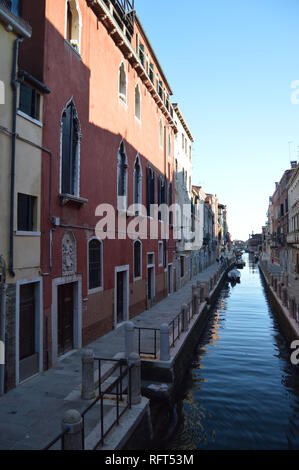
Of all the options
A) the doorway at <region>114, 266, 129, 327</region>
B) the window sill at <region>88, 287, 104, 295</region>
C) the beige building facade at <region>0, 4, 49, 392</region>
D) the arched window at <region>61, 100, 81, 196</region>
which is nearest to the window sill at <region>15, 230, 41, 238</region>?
the beige building facade at <region>0, 4, 49, 392</region>

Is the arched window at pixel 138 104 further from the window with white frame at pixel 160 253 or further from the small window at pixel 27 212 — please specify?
the small window at pixel 27 212

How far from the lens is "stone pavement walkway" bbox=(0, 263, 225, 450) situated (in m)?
5.87

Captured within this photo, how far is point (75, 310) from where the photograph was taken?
11141 mm

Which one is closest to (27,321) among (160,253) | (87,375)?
(87,375)

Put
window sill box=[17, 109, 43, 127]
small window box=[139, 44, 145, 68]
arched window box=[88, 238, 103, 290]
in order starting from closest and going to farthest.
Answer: window sill box=[17, 109, 43, 127]
arched window box=[88, 238, 103, 290]
small window box=[139, 44, 145, 68]

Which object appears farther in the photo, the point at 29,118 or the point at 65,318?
the point at 65,318

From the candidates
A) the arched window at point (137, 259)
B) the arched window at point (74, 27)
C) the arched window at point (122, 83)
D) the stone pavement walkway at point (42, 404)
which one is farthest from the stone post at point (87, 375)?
the arched window at point (122, 83)

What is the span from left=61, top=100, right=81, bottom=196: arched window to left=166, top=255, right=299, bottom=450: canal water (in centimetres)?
667

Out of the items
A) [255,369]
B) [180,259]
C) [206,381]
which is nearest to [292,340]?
[255,369]

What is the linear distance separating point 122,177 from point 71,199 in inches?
213

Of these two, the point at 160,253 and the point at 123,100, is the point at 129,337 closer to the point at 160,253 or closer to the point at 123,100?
the point at 123,100

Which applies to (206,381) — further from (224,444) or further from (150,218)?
(150,218)

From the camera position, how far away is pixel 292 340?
583 inches

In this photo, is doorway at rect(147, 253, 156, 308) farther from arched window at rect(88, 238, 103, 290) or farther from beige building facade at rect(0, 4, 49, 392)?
beige building facade at rect(0, 4, 49, 392)
